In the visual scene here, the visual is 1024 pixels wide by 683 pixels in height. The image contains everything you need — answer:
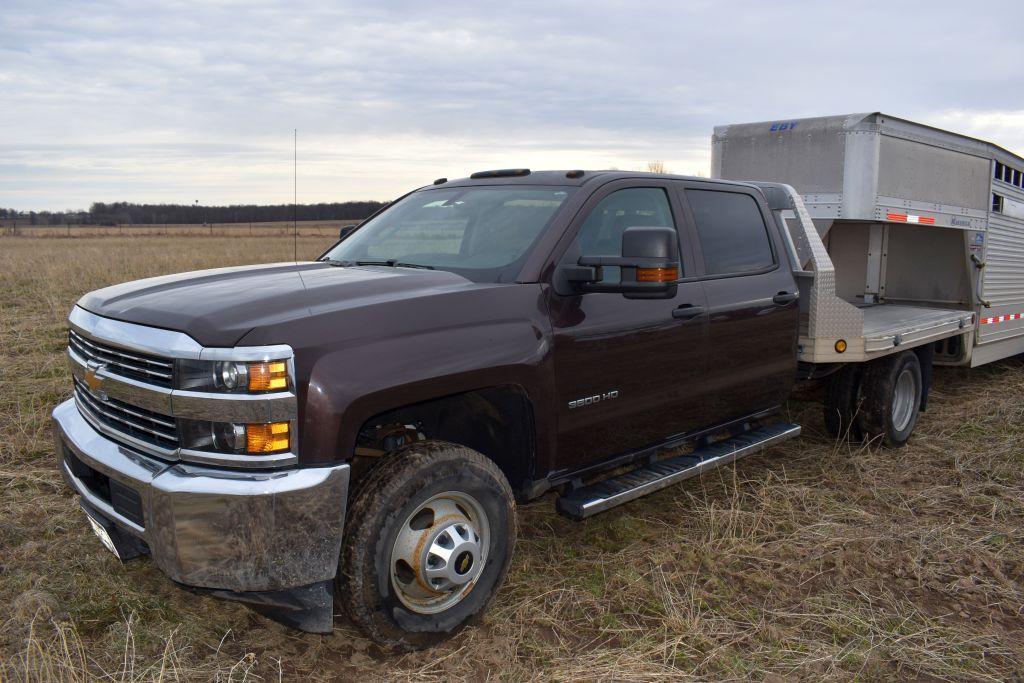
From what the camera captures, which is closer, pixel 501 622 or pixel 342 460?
pixel 342 460

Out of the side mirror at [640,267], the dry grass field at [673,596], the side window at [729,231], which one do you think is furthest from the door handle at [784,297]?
the side mirror at [640,267]

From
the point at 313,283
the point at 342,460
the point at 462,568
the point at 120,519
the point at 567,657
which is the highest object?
the point at 313,283

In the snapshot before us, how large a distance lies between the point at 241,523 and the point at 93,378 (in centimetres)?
105

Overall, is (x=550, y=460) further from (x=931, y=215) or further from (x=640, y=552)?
(x=931, y=215)

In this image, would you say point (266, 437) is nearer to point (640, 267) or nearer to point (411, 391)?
point (411, 391)

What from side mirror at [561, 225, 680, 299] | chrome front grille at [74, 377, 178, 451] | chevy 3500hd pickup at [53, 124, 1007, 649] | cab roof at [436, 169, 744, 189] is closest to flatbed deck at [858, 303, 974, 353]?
chevy 3500hd pickup at [53, 124, 1007, 649]

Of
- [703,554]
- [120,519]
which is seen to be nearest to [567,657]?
[703,554]

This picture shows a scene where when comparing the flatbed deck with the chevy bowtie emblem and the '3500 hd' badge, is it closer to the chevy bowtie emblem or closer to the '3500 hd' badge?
the '3500 hd' badge

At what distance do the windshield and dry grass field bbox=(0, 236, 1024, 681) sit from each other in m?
1.55

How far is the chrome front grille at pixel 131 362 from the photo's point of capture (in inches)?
112

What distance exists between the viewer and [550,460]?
3656mm

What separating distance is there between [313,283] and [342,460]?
2.84 ft

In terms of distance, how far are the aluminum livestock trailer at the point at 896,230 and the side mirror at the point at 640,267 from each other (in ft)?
7.15

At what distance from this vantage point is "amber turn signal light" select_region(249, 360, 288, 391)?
2.69 m
